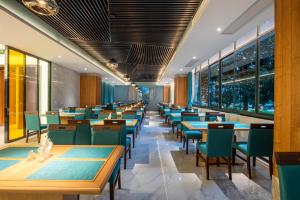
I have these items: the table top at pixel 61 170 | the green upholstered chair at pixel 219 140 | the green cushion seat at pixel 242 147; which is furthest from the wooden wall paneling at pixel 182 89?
the table top at pixel 61 170

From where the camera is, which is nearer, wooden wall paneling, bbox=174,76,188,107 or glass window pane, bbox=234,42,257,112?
glass window pane, bbox=234,42,257,112

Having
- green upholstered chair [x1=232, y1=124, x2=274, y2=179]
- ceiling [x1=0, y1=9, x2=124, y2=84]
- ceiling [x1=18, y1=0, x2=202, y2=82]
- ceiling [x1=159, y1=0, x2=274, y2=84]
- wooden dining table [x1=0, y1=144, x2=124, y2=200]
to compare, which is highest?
ceiling [x1=18, y1=0, x2=202, y2=82]

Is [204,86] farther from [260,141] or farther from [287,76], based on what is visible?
[287,76]

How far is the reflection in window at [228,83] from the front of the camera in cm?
→ 689

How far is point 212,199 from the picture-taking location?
2.86 m

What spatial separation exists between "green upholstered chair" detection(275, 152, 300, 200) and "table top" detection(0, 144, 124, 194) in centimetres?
122

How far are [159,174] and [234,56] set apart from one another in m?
4.89

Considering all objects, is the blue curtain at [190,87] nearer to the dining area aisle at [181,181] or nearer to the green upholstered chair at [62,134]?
the dining area aisle at [181,181]

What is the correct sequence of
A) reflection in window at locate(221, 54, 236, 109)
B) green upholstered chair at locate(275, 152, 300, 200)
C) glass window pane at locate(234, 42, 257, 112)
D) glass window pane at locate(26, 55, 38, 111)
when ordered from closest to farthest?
green upholstered chair at locate(275, 152, 300, 200)
glass window pane at locate(234, 42, 257, 112)
reflection in window at locate(221, 54, 236, 109)
glass window pane at locate(26, 55, 38, 111)

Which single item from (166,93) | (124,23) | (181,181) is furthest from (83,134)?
(166,93)

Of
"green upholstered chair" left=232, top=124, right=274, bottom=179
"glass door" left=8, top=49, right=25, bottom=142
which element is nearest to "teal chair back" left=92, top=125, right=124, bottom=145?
"green upholstered chair" left=232, top=124, right=274, bottom=179

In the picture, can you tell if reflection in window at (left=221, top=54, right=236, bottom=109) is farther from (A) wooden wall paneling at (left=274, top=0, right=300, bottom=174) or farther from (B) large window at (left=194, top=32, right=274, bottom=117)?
(A) wooden wall paneling at (left=274, top=0, right=300, bottom=174)

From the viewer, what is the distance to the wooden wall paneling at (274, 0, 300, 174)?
2055mm

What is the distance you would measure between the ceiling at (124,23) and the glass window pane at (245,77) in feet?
6.33
